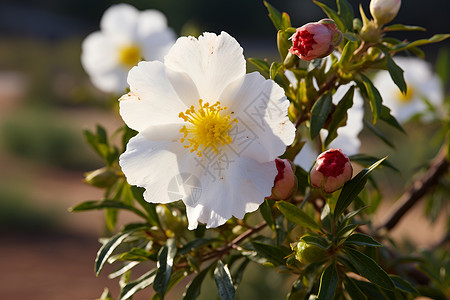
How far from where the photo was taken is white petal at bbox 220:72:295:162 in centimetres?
72

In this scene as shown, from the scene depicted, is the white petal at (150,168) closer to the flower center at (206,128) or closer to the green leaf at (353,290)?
the flower center at (206,128)

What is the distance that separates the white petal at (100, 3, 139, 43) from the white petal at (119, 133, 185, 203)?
1.05 meters

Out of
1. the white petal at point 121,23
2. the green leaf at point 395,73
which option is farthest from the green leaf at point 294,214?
the white petal at point 121,23

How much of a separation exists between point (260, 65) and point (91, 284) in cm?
397

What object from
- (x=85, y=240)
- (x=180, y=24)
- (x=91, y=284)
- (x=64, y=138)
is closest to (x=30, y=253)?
(x=85, y=240)

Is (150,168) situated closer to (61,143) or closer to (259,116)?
(259,116)

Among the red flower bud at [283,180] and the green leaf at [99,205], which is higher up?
the green leaf at [99,205]

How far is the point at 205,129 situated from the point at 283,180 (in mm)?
143

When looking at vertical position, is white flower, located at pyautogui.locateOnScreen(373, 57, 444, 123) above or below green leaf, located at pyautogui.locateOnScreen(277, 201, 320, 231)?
above

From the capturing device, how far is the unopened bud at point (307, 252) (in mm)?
763

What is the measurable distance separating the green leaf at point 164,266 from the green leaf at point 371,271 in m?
0.26

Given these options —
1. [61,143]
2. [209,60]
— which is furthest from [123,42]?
[61,143]

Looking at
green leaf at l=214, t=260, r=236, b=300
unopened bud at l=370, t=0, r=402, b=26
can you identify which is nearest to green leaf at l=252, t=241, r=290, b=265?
green leaf at l=214, t=260, r=236, b=300

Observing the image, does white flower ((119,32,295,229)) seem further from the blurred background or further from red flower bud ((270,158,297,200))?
the blurred background
